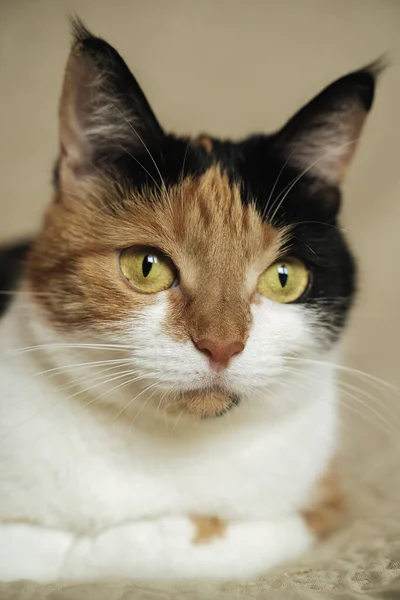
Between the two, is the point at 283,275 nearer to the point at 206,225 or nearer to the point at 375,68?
the point at 206,225

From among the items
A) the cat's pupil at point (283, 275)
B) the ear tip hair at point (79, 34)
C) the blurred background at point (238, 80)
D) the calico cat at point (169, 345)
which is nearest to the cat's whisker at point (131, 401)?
the calico cat at point (169, 345)

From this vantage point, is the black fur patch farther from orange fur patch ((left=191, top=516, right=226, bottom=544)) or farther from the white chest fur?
orange fur patch ((left=191, top=516, right=226, bottom=544))

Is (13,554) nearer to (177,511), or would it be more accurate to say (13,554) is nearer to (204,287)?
(177,511)

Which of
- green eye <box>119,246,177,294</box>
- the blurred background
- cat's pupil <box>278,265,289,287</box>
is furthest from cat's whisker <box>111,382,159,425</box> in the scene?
the blurred background

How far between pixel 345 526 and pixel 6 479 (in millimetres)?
549

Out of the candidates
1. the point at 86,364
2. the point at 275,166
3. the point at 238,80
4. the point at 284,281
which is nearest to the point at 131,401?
the point at 86,364

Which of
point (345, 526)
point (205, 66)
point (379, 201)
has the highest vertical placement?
point (205, 66)

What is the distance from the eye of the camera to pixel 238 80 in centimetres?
114

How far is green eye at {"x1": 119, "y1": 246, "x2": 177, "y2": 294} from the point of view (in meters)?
0.87

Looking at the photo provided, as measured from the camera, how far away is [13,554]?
803 mm

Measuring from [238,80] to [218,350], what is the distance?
63 cm

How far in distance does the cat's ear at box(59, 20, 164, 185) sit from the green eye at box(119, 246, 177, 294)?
178 millimetres

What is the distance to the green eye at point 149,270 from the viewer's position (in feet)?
2.86

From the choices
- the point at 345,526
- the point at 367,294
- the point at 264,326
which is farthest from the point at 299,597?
the point at 367,294
